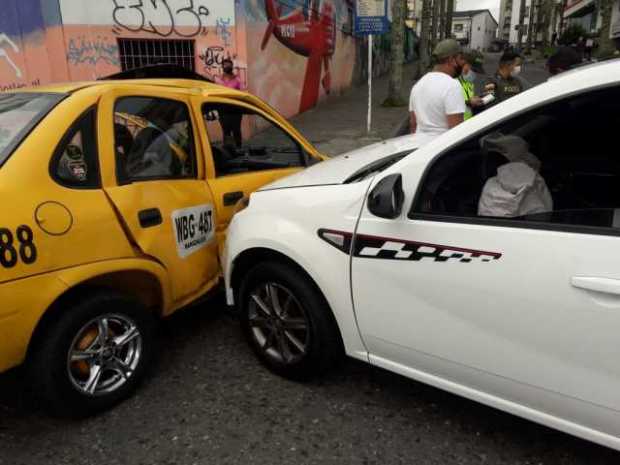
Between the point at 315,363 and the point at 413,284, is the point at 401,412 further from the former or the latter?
the point at 413,284

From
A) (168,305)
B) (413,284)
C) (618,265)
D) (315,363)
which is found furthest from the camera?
(168,305)

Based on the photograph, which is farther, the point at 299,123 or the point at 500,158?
the point at 299,123

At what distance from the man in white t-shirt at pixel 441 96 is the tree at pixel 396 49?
12.3 m

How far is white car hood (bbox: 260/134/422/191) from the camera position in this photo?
2.96 meters

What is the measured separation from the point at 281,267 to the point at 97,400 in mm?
1120

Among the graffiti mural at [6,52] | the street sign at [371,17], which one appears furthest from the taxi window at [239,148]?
the graffiti mural at [6,52]

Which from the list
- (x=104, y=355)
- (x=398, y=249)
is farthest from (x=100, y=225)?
(x=398, y=249)

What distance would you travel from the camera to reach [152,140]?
3.18 m

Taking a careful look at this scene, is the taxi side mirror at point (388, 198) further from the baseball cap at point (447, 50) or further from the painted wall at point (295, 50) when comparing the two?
the painted wall at point (295, 50)

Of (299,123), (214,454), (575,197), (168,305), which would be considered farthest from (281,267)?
(299,123)

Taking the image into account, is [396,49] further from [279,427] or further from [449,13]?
[449,13]

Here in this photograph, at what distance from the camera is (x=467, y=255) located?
2.16 meters

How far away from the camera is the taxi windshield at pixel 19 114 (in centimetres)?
249

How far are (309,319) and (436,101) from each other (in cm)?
275
